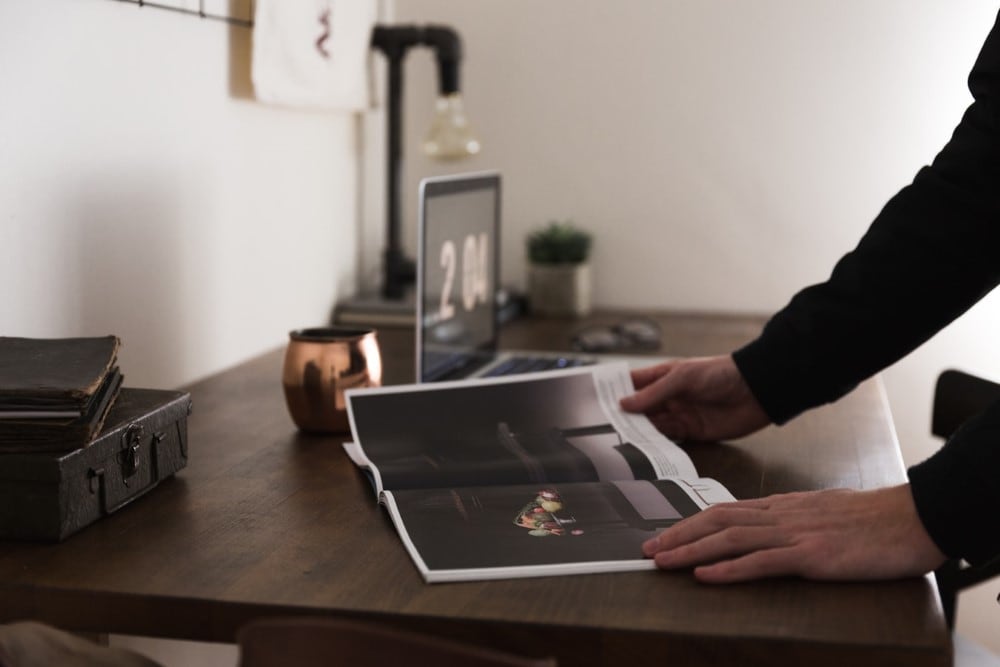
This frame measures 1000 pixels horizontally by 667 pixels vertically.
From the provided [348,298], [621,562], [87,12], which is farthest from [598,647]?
[348,298]

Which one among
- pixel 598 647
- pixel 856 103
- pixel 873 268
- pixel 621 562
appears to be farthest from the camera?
pixel 856 103

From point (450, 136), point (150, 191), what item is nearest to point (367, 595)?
point (150, 191)

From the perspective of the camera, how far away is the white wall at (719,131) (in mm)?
2240

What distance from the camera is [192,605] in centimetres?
84

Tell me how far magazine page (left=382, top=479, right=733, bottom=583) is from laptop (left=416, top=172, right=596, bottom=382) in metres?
0.49

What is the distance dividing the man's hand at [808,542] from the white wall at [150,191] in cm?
75

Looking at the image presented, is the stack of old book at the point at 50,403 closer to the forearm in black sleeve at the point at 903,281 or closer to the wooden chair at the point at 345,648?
the wooden chair at the point at 345,648

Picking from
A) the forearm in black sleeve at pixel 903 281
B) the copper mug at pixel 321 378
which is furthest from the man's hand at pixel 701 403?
the copper mug at pixel 321 378

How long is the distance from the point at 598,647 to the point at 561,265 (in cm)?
155

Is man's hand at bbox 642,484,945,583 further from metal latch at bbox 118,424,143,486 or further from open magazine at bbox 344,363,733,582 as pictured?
metal latch at bbox 118,424,143,486

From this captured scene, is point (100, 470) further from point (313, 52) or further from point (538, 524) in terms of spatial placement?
point (313, 52)

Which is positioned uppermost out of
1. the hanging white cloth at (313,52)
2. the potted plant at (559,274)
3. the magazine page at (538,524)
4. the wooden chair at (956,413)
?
the hanging white cloth at (313,52)

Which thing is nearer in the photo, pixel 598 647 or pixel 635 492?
pixel 598 647

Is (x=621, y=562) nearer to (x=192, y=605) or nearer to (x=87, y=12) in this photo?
(x=192, y=605)
